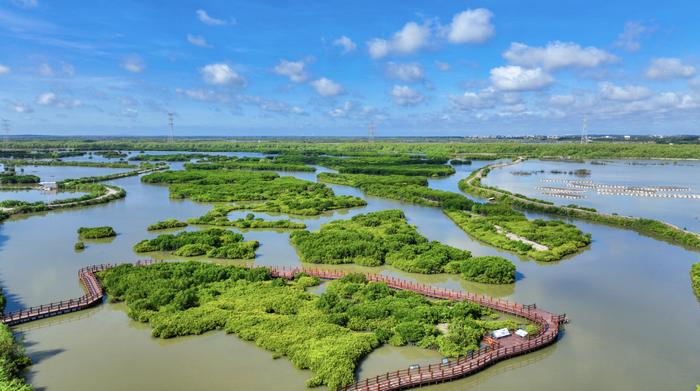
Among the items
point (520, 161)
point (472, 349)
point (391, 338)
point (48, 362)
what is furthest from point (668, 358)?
point (520, 161)

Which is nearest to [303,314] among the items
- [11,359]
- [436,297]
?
[436,297]

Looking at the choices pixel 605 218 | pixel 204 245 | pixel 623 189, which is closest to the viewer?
pixel 204 245

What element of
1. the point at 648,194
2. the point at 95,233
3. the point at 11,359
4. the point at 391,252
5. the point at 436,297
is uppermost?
the point at 648,194

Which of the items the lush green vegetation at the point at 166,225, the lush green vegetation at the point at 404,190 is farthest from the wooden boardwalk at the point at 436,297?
the lush green vegetation at the point at 404,190

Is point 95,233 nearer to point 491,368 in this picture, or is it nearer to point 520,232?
point 491,368

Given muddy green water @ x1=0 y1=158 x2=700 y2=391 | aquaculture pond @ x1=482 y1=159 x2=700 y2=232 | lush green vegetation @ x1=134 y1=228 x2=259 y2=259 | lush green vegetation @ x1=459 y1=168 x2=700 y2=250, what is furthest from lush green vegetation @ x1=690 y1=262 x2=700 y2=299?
lush green vegetation @ x1=134 y1=228 x2=259 y2=259

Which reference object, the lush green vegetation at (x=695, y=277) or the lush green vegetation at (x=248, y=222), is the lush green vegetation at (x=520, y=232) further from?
the lush green vegetation at (x=248, y=222)
